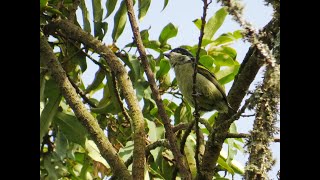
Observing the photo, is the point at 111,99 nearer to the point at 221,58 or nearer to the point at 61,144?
the point at 61,144

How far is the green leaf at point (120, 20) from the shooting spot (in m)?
3.47

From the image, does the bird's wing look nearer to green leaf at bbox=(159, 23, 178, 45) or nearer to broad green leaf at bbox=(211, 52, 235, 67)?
broad green leaf at bbox=(211, 52, 235, 67)

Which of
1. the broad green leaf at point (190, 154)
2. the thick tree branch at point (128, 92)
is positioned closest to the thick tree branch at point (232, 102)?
the thick tree branch at point (128, 92)

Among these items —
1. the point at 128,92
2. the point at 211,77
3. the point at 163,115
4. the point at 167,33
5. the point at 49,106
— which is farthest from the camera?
the point at 211,77

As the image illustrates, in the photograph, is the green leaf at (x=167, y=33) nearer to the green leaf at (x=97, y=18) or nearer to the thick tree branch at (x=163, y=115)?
the green leaf at (x=97, y=18)

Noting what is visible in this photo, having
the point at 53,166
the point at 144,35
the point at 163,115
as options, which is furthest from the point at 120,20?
the point at 163,115

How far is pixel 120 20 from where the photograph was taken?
11.4 feet

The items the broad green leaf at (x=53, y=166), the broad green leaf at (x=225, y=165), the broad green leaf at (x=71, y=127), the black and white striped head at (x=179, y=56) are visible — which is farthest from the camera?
the black and white striped head at (x=179, y=56)

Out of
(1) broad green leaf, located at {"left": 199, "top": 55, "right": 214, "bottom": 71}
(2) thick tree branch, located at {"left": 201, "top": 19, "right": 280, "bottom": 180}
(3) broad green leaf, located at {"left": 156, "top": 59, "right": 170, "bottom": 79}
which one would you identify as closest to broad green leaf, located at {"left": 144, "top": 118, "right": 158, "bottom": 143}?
(3) broad green leaf, located at {"left": 156, "top": 59, "right": 170, "bottom": 79}

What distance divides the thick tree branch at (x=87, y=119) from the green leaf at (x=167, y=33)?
112 centimetres

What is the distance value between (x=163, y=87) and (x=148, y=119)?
0.38 m

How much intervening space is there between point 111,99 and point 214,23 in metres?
0.92
